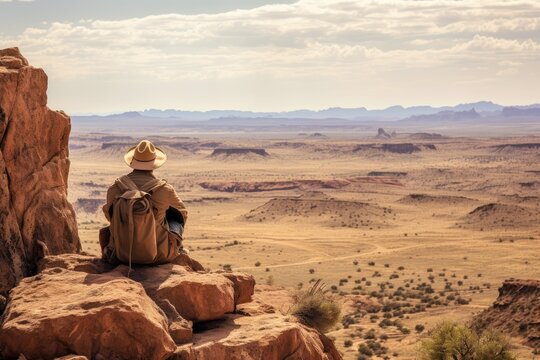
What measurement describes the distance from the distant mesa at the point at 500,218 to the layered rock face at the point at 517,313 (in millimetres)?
34644

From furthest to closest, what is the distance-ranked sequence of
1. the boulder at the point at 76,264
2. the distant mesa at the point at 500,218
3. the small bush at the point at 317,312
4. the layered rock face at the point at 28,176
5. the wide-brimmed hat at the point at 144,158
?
the distant mesa at the point at 500,218 < the small bush at the point at 317,312 < the layered rock face at the point at 28,176 < the wide-brimmed hat at the point at 144,158 < the boulder at the point at 76,264

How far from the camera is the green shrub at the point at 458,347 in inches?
582

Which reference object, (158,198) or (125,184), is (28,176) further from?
(158,198)

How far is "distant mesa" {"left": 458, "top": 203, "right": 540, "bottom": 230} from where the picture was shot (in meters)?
58.9

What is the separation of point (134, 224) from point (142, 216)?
0.45ft

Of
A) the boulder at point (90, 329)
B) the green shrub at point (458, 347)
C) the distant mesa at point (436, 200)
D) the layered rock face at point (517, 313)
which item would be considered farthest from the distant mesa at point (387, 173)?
the boulder at point (90, 329)

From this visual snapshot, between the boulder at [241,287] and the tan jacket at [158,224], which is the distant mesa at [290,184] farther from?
the tan jacket at [158,224]

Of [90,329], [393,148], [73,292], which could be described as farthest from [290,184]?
[90,329]

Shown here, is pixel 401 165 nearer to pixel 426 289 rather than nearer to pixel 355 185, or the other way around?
pixel 355 185

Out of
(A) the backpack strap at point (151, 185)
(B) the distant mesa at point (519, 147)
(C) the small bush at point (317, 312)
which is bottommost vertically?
(B) the distant mesa at point (519, 147)

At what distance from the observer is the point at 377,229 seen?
196 feet

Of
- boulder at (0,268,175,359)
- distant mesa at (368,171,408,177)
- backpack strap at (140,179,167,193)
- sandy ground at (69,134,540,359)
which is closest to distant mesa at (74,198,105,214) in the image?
sandy ground at (69,134,540,359)

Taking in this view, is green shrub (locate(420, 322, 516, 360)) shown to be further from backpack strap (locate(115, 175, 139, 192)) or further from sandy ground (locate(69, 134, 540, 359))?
backpack strap (locate(115, 175, 139, 192))

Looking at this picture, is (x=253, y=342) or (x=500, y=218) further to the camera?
(x=500, y=218)
